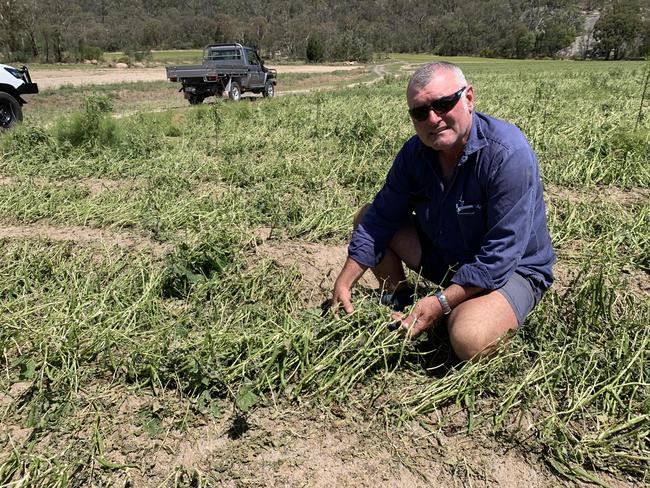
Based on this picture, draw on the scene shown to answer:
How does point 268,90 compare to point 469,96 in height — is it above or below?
below

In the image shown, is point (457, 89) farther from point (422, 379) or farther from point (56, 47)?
point (56, 47)

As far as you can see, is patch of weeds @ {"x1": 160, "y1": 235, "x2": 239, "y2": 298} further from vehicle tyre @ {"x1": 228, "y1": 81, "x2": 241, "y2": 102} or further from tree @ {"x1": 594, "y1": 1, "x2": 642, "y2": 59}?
tree @ {"x1": 594, "y1": 1, "x2": 642, "y2": 59}

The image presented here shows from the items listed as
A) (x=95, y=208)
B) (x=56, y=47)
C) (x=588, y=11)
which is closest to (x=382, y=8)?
(x=588, y=11)

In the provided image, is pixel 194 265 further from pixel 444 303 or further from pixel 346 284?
pixel 444 303

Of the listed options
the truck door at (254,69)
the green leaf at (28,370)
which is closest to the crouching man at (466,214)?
the green leaf at (28,370)

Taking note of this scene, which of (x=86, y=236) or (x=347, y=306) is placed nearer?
(x=347, y=306)

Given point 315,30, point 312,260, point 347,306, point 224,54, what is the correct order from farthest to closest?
point 315,30, point 224,54, point 312,260, point 347,306

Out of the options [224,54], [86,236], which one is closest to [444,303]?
[86,236]

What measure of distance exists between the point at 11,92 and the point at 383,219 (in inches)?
369

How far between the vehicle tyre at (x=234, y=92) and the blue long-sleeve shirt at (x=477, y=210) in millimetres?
14075

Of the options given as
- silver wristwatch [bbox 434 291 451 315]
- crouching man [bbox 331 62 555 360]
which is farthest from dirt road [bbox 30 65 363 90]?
silver wristwatch [bbox 434 291 451 315]

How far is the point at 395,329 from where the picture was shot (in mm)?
2592

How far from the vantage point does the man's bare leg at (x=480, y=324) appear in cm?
236

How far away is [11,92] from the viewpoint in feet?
30.6
